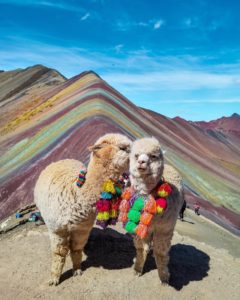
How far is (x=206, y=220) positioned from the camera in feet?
40.4

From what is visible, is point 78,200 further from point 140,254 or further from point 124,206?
point 140,254

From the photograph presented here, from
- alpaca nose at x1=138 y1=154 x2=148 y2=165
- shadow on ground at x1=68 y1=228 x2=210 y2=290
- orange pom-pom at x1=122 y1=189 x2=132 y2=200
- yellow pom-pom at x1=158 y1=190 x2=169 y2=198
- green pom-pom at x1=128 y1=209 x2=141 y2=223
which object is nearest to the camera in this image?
alpaca nose at x1=138 y1=154 x2=148 y2=165

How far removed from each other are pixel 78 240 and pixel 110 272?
3.09 ft

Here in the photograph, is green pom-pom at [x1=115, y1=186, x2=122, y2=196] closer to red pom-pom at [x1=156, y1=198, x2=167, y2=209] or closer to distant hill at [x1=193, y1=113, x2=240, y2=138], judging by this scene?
red pom-pom at [x1=156, y1=198, x2=167, y2=209]

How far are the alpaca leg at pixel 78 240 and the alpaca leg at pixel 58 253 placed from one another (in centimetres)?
15

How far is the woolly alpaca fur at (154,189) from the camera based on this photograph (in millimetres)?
5594

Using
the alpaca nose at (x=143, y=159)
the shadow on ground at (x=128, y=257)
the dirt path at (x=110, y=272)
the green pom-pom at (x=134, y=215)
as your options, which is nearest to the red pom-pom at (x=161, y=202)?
the green pom-pom at (x=134, y=215)

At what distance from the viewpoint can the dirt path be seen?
630 centimetres

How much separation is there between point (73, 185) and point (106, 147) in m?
0.92

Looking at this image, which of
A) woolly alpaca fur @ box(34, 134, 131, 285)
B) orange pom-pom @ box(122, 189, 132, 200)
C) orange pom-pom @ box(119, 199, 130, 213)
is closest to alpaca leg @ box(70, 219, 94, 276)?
woolly alpaca fur @ box(34, 134, 131, 285)

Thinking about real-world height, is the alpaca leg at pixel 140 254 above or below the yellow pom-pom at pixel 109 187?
below

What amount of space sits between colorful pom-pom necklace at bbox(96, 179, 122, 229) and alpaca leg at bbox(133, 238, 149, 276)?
652 millimetres

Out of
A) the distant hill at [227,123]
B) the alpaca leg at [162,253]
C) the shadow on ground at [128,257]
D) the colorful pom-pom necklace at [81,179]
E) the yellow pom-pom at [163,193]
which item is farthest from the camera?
the distant hill at [227,123]

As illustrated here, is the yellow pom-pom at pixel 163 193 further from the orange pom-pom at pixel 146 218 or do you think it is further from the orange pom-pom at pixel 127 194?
the orange pom-pom at pixel 127 194
